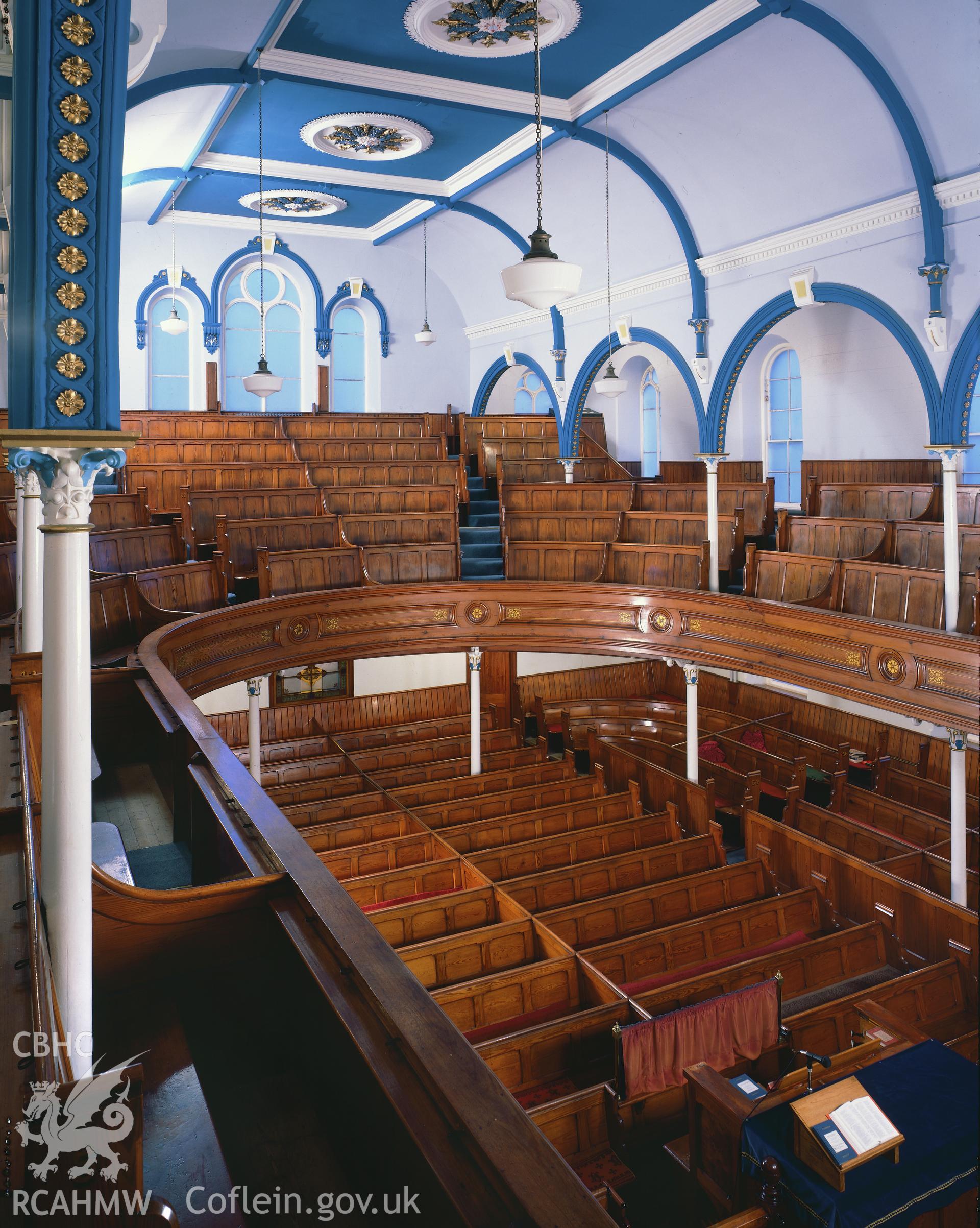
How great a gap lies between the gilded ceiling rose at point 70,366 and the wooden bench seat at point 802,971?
5.02 metres

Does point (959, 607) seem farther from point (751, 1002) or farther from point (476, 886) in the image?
point (476, 886)

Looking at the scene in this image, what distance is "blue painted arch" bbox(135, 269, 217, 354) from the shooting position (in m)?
16.5

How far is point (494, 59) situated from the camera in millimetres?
10055

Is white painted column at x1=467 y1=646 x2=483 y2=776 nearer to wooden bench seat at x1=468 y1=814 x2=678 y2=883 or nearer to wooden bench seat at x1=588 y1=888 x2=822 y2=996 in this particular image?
wooden bench seat at x1=468 y1=814 x2=678 y2=883

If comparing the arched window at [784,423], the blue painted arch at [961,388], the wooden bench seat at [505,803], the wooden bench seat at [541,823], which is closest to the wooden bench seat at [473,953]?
the wooden bench seat at [541,823]

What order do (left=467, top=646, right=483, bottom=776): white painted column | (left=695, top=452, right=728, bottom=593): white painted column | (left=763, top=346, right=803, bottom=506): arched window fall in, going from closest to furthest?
(left=695, top=452, right=728, bottom=593): white painted column, (left=467, top=646, right=483, bottom=776): white painted column, (left=763, top=346, right=803, bottom=506): arched window

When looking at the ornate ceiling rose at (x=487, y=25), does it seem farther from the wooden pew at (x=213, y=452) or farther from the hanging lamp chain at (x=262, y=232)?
the wooden pew at (x=213, y=452)

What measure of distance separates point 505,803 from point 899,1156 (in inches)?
232

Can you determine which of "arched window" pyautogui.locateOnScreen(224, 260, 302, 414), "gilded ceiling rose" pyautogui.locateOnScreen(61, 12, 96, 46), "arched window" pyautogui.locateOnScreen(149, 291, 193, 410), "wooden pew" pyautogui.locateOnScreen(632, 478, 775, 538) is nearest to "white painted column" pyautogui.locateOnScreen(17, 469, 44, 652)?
"gilded ceiling rose" pyautogui.locateOnScreen(61, 12, 96, 46)

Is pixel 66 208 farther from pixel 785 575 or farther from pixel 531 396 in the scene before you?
pixel 531 396

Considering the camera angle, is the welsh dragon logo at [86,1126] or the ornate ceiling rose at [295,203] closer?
the welsh dragon logo at [86,1126]

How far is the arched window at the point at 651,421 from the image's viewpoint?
59.6 ft

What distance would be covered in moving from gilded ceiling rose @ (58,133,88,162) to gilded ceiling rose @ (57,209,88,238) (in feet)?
0.54

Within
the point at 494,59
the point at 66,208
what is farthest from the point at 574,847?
the point at 494,59
